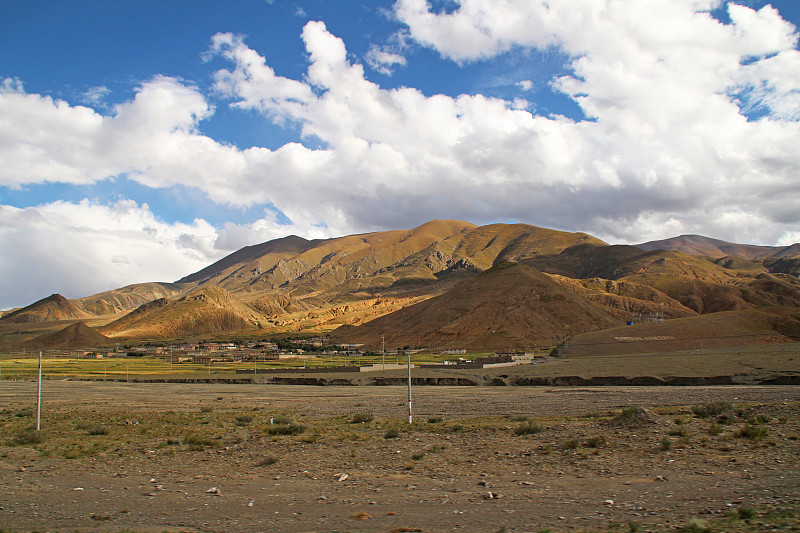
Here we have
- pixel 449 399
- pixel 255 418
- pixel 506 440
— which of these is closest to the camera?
pixel 506 440

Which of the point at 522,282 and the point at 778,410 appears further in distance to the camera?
the point at 522,282

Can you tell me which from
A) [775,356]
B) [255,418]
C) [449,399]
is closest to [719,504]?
[255,418]

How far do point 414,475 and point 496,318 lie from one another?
386ft

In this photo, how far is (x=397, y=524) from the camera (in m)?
10.1

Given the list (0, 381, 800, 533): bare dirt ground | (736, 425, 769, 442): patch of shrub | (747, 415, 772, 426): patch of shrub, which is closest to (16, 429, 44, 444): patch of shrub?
(0, 381, 800, 533): bare dirt ground

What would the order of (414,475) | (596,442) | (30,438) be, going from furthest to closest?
(30,438), (596,442), (414,475)

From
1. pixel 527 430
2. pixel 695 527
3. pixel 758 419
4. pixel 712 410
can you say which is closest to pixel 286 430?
pixel 527 430

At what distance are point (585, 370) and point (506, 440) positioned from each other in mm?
44781

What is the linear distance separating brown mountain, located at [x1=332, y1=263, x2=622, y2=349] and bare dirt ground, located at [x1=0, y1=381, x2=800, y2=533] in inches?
3797

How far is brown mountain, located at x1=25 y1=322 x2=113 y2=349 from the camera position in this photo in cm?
15262

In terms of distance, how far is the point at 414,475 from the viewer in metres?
14.0

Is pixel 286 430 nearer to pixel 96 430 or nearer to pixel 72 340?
pixel 96 430

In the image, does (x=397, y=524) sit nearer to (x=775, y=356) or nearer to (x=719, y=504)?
(x=719, y=504)

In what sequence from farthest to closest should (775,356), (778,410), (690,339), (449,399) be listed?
(690,339) → (775,356) → (449,399) → (778,410)
